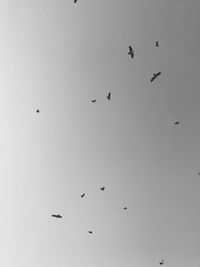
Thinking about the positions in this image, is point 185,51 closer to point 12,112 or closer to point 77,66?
point 77,66

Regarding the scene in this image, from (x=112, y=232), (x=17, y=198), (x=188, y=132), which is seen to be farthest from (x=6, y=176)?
(x=188, y=132)

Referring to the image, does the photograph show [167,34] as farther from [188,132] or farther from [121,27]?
[188,132]

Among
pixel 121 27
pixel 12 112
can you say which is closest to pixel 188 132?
pixel 121 27

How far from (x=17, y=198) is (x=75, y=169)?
6.1 inches

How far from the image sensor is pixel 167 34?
958mm

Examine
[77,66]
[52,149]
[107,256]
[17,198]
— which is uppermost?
[77,66]

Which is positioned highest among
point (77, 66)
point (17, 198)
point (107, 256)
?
point (77, 66)

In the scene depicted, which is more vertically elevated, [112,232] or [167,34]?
[167,34]

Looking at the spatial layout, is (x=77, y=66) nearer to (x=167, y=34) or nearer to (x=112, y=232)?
(x=167, y=34)

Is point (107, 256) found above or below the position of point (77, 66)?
below

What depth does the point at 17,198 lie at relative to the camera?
97cm

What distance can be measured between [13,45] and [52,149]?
27 cm

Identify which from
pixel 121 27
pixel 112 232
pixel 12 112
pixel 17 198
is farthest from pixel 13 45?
pixel 112 232

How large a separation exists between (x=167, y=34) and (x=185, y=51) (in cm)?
6
